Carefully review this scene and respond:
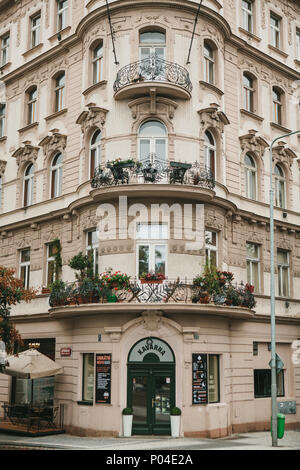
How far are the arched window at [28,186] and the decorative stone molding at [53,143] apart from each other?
1594 mm

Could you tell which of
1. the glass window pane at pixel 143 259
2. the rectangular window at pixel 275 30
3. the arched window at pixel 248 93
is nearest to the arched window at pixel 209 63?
the arched window at pixel 248 93

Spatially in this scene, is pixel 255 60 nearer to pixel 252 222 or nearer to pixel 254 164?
pixel 254 164

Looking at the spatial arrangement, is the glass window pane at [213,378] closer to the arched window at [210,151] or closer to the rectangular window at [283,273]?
the rectangular window at [283,273]

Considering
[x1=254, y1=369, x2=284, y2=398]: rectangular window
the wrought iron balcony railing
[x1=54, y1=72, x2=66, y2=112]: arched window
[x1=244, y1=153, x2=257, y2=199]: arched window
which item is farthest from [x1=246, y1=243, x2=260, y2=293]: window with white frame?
[x1=54, y1=72, x2=66, y2=112]: arched window

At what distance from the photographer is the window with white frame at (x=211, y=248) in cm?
2244

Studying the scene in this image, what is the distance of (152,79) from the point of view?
21891 millimetres

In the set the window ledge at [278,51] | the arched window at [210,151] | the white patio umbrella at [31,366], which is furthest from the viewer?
the window ledge at [278,51]

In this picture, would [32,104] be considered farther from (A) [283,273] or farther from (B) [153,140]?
(A) [283,273]

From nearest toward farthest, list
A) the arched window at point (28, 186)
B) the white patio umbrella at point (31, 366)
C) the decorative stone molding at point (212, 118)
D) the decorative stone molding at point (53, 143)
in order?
1. the white patio umbrella at point (31, 366)
2. the decorative stone molding at point (212, 118)
3. the decorative stone molding at point (53, 143)
4. the arched window at point (28, 186)

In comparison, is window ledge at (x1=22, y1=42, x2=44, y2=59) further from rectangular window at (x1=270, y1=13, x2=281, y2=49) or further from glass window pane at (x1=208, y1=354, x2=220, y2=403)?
glass window pane at (x1=208, y1=354, x2=220, y2=403)

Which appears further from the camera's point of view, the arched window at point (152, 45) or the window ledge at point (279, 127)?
the window ledge at point (279, 127)

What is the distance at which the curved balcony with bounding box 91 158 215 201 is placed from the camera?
2086cm

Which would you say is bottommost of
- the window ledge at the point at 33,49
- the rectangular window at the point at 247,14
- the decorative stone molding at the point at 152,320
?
the decorative stone molding at the point at 152,320

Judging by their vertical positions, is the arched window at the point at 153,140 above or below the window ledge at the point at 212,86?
below
